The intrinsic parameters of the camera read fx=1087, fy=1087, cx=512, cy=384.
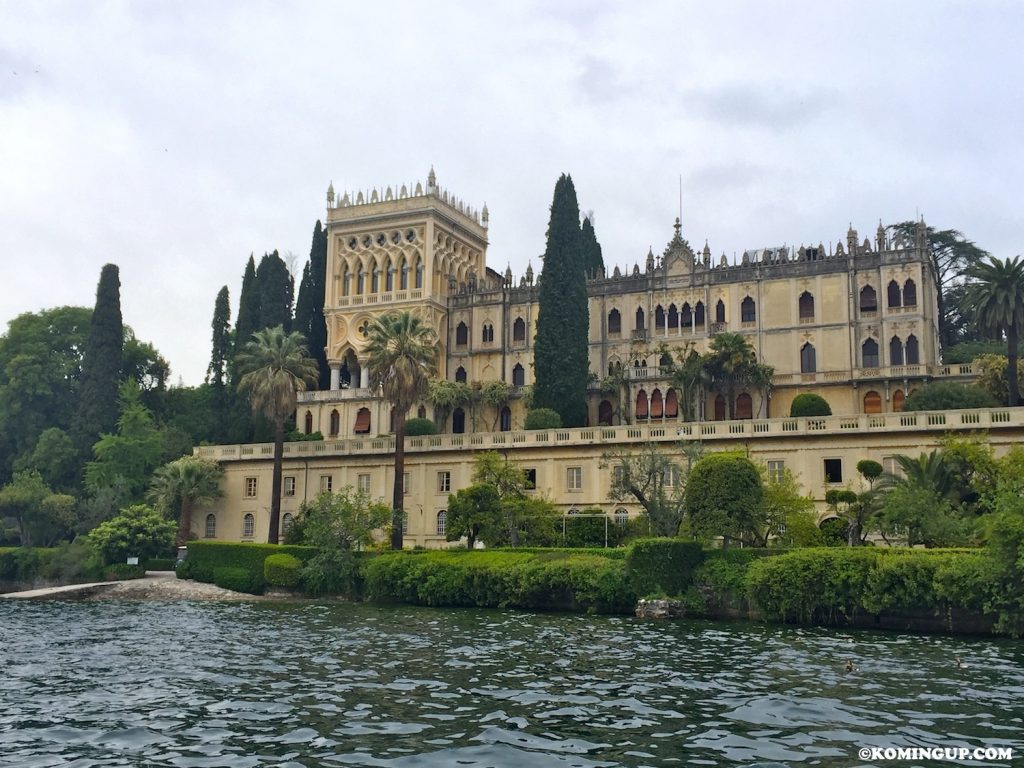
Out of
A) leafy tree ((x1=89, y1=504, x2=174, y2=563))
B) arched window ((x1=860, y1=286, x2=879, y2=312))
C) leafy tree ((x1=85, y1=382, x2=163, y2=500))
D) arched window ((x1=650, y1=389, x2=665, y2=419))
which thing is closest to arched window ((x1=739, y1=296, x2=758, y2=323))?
arched window ((x1=860, y1=286, x2=879, y2=312))

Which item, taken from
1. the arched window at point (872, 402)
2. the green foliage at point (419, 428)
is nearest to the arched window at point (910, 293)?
the arched window at point (872, 402)

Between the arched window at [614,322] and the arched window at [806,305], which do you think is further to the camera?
the arched window at [614,322]

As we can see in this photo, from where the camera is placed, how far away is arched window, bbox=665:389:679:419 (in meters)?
71.6

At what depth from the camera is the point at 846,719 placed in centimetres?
1856

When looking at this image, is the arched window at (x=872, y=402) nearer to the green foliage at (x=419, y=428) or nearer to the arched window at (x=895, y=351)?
the arched window at (x=895, y=351)

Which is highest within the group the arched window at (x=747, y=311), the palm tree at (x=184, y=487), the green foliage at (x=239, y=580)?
the arched window at (x=747, y=311)

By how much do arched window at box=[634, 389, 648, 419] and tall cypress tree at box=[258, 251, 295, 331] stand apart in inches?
1096

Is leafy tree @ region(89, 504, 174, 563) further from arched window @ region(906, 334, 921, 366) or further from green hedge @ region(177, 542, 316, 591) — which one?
arched window @ region(906, 334, 921, 366)

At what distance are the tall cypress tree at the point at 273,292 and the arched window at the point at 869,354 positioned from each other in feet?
137

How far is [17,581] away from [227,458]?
14137 millimetres

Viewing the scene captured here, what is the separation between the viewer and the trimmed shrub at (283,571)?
169 ft

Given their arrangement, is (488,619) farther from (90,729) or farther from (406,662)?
(90,729)

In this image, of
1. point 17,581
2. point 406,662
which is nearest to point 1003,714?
point 406,662

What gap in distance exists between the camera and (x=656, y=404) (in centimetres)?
7206
